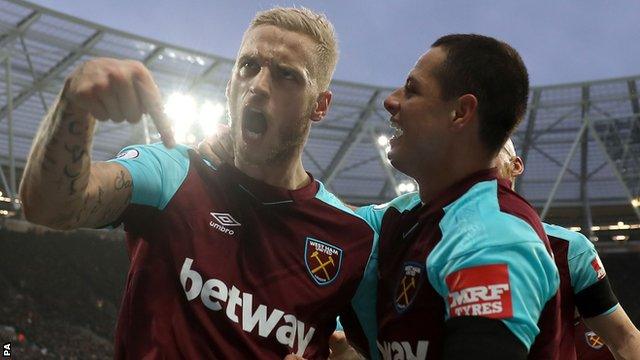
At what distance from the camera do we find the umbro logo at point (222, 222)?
83.4 inches

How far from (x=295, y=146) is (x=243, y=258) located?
61 centimetres

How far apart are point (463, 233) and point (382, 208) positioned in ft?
3.44

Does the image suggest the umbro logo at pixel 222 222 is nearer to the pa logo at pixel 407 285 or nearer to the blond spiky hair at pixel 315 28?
the pa logo at pixel 407 285

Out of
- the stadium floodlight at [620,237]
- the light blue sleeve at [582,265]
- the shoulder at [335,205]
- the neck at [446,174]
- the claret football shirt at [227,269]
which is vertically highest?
the stadium floodlight at [620,237]

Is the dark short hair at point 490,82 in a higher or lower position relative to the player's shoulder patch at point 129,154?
higher

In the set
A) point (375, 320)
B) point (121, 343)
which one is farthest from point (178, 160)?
point (375, 320)

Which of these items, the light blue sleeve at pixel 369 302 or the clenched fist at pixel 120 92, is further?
the light blue sleeve at pixel 369 302

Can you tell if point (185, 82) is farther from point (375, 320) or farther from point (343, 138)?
point (375, 320)

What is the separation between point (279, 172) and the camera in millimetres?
2465

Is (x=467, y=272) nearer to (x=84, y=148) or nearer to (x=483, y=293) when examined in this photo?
(x=483, y=293)

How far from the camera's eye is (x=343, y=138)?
76.5ft

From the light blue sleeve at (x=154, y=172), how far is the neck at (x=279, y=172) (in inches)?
11.7

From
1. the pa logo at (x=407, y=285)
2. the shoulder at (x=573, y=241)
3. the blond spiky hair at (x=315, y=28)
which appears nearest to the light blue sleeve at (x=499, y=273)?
the pa logo at (x=407, y=285)

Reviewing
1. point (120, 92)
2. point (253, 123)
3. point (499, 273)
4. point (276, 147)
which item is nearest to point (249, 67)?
point (253, 123)
